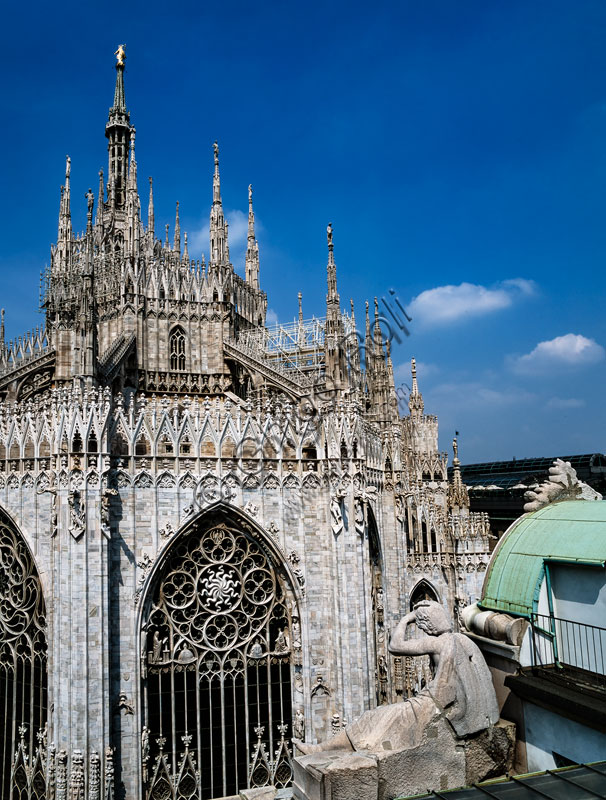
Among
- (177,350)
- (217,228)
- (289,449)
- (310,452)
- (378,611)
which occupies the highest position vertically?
(217,228)

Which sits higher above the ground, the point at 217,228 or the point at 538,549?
the point at 217,228

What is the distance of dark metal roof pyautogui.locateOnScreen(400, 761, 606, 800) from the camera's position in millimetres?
8398

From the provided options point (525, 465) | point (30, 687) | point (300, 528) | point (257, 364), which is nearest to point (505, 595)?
point (300, 528)

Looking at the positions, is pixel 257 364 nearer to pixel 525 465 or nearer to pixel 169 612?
pixel 169 612

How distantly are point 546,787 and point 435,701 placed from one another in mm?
2002

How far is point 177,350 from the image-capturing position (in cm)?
3622

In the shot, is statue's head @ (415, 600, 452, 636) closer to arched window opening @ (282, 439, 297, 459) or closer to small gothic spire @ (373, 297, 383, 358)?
arched window opening @ (282, 439, 297, 459)

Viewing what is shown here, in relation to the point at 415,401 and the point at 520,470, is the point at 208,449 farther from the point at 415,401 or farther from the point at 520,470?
the point at 520,470

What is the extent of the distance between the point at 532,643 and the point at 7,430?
18.5 meters

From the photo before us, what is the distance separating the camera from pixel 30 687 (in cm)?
2191

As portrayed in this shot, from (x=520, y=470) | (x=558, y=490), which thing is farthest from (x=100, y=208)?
(x=520, y=470)

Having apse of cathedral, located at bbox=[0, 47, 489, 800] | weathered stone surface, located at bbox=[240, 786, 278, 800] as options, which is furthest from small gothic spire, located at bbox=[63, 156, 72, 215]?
weathered stone surface, located at bbox=[240, 786, 278, 800]

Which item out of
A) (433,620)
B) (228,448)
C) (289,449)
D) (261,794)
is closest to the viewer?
(433,620)

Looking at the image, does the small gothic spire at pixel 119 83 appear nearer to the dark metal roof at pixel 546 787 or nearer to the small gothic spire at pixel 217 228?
the small gothic spire at pixel 217 228
